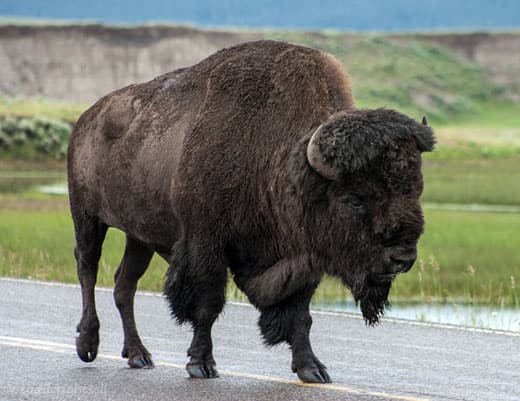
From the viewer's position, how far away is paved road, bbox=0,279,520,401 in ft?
27.3

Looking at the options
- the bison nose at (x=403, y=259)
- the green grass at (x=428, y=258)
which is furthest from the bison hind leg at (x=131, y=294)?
the green grass at (x=428, y=258)

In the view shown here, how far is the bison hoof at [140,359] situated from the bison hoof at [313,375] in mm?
1205

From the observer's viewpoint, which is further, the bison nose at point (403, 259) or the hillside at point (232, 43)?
the hillside at point (232, 43)

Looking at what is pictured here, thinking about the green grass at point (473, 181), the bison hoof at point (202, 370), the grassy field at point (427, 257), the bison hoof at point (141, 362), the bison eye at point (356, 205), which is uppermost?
the bison eye at point (356, 205)

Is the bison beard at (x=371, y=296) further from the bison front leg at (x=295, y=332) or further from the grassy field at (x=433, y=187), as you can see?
the grassy field at (x=433, y=187)

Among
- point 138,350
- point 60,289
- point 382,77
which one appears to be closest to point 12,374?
point 138,350

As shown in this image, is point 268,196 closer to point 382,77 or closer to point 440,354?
point 440,354

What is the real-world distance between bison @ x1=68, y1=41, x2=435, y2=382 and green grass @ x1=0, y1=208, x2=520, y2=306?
4.69 metres

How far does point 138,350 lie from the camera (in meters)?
9.59

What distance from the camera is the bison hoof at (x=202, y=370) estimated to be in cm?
884

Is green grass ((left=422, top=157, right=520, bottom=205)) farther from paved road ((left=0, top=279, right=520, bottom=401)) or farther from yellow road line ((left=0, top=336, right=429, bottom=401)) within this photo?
yellow road line ((left=0, top=336, right=429, bottom=401))

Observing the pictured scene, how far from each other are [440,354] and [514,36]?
100 metres

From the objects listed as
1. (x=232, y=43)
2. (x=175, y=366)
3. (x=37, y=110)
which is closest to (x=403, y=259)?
(x=175, y=366)

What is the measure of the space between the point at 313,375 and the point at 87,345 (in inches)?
71.2
